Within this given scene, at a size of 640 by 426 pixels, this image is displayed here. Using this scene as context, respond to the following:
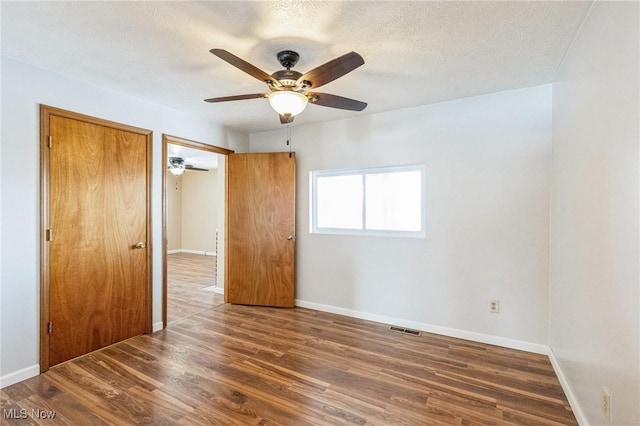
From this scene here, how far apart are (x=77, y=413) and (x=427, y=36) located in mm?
3274

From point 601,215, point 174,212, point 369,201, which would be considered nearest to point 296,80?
point 601,215

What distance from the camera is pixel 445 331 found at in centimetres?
298

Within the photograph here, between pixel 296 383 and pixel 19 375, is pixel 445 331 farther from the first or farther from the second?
pixel 19 375

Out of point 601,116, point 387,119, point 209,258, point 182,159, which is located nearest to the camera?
point 601,116

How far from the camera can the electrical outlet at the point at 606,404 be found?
4.56 feet

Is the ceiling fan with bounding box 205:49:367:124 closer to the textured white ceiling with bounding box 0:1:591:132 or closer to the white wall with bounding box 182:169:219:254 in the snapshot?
the textured white ceiling with bounding box 0:1:591:132

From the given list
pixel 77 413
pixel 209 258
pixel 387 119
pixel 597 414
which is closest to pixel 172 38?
pixel 387 119

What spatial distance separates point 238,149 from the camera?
4.19 m

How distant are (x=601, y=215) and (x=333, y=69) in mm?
1616

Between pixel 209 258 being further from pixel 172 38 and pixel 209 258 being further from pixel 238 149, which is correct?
pixel 172 38

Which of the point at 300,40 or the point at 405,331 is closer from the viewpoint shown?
the point at 300,40

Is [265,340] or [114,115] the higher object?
[114,115]

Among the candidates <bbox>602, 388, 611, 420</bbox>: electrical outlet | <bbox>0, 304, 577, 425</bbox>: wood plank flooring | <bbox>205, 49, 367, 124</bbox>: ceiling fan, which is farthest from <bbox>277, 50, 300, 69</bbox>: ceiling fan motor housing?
<bbox>602, 388, 611, 420</bbox>: electrical outlet

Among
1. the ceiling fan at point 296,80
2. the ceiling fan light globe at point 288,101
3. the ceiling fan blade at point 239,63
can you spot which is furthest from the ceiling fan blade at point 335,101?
the ceiling fan blade at point 239,63
